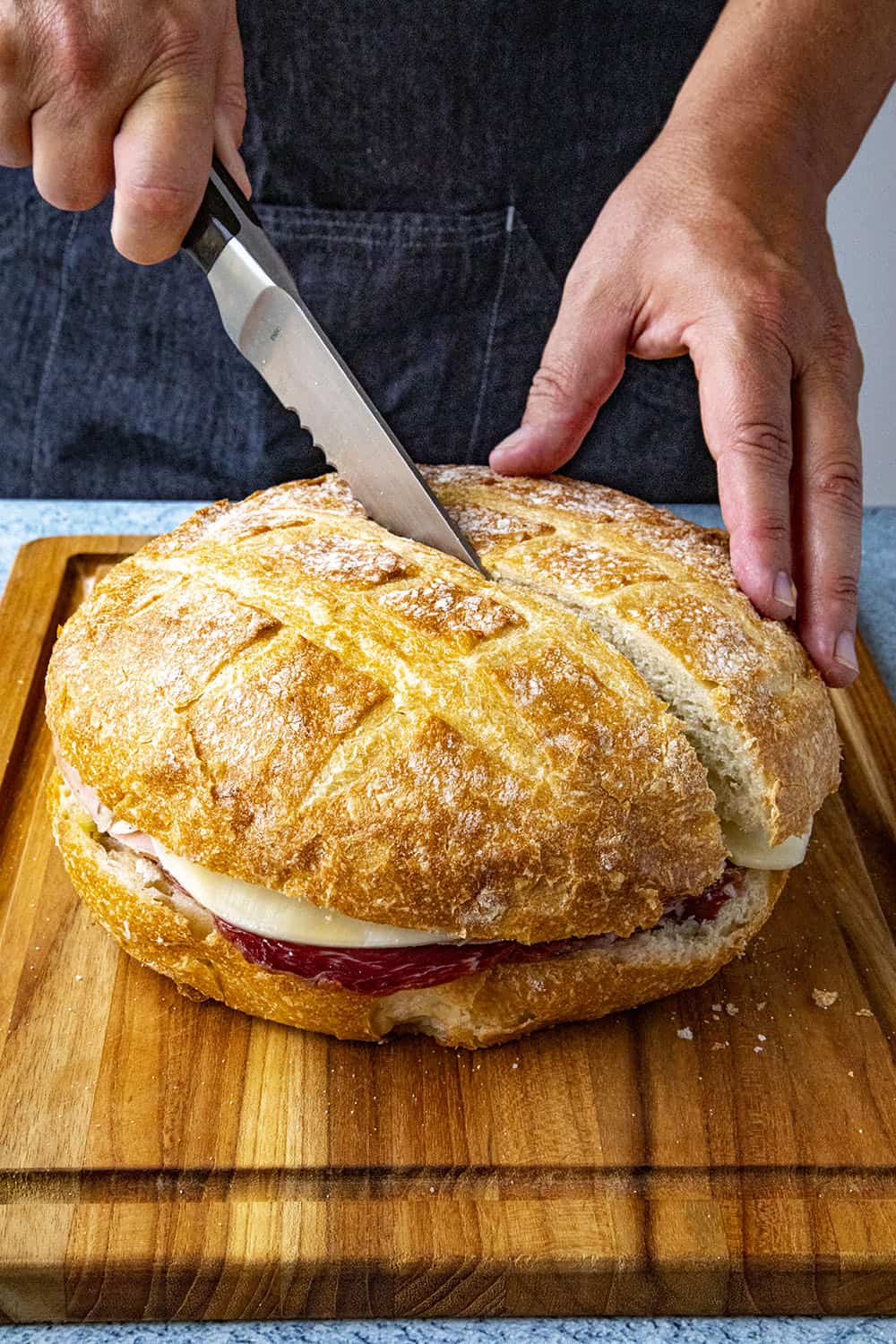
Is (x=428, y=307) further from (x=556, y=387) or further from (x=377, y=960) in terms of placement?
(x=377, y=960)

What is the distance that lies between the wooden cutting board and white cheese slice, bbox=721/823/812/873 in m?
0.25

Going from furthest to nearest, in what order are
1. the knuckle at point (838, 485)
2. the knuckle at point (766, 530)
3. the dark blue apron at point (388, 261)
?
the dark blue apron at point (388, 261) → the knuckle at point (838, 485) → the knuckle at point (766, 530)

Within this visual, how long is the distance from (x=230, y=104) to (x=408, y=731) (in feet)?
4.56

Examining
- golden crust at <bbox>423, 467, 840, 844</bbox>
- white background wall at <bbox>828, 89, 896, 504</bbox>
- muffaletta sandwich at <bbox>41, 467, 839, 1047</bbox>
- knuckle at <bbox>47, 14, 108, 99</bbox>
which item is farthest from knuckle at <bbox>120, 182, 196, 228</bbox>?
white background wall at <bbox>828, 89, 896, 504</bbox>

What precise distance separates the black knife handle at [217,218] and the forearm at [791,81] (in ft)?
3.62

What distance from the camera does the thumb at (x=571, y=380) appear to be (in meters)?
2.75

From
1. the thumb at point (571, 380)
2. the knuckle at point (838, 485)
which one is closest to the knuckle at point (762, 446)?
the knuckle at point (838, 485)

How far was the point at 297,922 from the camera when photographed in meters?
2.03

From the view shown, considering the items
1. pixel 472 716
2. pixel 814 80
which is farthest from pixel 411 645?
pixel 814 80

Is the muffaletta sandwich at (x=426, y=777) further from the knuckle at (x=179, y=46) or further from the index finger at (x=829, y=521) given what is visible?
the knuckle at (x=179, y=46)

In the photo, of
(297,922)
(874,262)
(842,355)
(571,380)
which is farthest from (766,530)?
(874,262)

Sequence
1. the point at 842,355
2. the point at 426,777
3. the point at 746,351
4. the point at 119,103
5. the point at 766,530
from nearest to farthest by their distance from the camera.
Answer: the point at 426,777
the point at 119,103
the point at 766,530
the point at 746,351
the point at 842,355

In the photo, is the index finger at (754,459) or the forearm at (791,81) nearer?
the index finger at (754,459)

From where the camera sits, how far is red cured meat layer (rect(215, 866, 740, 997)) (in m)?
2.05
